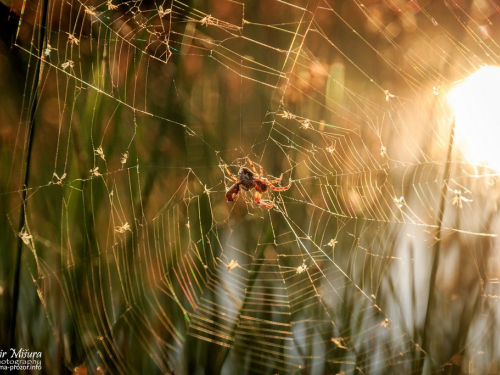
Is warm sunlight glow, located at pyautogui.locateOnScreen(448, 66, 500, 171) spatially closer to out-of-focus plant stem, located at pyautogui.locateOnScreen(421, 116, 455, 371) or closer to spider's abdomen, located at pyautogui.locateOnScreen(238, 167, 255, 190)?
out-of-focus plant stem, located at pyautogui.locateOnScreen(421, 116, 455, 371)

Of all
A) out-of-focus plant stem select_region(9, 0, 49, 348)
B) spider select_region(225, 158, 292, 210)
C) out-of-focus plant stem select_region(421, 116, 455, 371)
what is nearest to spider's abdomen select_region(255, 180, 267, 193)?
spider select_region(225, 158, 292, 210)

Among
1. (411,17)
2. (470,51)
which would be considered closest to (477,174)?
(470,51)

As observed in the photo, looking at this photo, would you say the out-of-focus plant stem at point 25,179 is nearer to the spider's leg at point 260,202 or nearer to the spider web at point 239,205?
the spider web at point 239,205

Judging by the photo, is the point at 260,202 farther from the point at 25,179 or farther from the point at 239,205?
the point at 25,179

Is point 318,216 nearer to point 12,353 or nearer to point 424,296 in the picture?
point 424,296

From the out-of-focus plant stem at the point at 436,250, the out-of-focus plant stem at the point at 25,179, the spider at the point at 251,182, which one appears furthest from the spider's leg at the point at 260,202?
the out-of-focus plant stem at the point at 25,179
